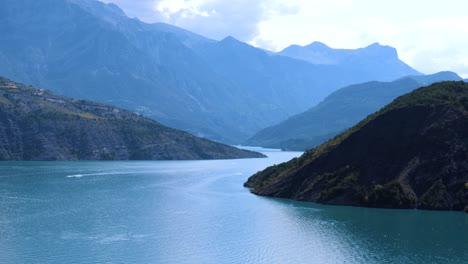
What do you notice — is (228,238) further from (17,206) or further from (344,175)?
(17,206)

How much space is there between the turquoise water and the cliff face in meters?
5.23

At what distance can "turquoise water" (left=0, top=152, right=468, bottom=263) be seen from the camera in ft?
303

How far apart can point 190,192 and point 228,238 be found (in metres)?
74.2

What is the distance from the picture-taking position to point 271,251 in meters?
96.9

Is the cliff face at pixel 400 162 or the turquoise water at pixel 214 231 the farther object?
the cliff face at pixel 400 162

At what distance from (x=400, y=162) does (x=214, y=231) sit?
55.1 meters

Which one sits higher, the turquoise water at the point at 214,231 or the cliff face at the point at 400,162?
the cliff face at the point at 400,162

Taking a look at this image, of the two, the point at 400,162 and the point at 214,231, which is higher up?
the point at 400,162

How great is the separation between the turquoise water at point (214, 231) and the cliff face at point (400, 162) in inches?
206

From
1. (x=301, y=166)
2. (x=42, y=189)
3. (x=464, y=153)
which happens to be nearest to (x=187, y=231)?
(x=301, y=166)

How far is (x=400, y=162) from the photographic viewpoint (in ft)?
473

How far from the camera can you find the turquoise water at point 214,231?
92500 millimetres

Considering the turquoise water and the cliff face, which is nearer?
the turquoise water

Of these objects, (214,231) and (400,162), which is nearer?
(214,231)
